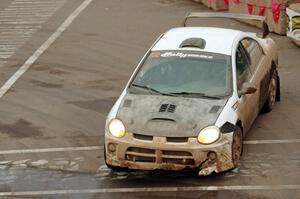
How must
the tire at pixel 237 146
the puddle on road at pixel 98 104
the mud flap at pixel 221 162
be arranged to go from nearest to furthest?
the mud flap at pixel 221 162
the tire at pixel 237 146
the puddle on road at pixel 98 104

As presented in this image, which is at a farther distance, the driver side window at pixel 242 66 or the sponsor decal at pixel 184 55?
the sponsor decal at pixel 184 55

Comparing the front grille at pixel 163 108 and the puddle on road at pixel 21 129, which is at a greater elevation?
the front grille at pixel 163 108

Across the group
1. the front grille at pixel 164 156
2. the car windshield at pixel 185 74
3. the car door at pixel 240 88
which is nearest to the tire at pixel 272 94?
the car door at pixel 240 88

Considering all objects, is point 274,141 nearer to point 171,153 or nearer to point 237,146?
point 237,146

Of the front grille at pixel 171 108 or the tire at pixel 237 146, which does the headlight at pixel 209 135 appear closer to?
the tire at pixel 237 146

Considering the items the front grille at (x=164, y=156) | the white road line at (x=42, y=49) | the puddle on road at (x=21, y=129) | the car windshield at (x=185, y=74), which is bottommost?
the white road line at (x=42, y=49)

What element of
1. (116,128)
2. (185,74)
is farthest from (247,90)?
Result: (116,128)

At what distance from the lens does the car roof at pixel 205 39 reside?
11570mm

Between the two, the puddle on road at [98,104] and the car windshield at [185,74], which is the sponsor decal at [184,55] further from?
the puddle on road at [98,104]

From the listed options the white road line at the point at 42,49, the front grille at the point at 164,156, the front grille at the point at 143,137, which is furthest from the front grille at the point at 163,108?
the white road line at the point at 42,49

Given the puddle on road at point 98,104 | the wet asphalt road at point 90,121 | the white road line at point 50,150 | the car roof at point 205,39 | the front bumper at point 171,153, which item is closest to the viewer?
the front bumper at point 171,153

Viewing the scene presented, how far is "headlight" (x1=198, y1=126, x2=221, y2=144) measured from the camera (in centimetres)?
982

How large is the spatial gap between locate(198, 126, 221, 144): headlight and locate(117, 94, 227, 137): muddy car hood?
2.9 inches

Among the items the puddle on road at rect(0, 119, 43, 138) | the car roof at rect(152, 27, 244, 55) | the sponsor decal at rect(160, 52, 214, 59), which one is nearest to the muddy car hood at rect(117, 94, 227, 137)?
the sponsor decal at rect(160, 52, 214, 59)
